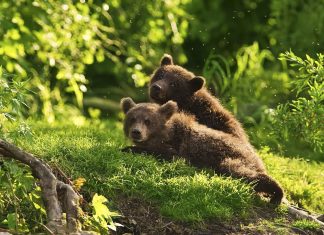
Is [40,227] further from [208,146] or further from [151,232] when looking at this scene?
[208,146]

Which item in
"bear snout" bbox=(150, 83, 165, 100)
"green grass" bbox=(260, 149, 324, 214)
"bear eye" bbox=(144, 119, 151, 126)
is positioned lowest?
"green grass" bbox=(260, 149, 324, 214)

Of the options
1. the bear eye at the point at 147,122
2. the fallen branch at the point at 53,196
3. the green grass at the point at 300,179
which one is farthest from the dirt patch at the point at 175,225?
the bear eye at the point at 147,122

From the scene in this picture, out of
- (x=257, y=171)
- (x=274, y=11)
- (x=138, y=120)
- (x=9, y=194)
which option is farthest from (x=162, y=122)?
(x=274, y=11)

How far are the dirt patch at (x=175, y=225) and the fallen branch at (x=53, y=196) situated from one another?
58 centimetres

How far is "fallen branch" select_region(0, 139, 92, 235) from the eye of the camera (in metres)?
5.27

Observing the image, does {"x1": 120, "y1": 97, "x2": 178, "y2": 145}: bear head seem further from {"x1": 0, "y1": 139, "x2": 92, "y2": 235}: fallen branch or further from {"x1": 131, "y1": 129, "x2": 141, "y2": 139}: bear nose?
{"x1": 0, "y1": 139, "x2": 92, "y2": 235}: fallen branch

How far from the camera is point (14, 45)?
10.2 meters

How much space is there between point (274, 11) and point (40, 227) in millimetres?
9268

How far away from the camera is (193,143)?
288 inches

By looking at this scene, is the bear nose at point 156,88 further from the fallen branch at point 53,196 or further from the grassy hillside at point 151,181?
the fallen branch at point 53,196

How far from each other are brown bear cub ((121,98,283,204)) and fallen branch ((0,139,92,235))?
182 cm

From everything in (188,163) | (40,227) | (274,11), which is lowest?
(40,227)

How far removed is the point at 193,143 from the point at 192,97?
43.8 inches

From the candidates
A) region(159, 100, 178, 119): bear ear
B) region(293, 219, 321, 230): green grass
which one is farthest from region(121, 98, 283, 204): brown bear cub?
region(293, 219, 321, 230): green grass
